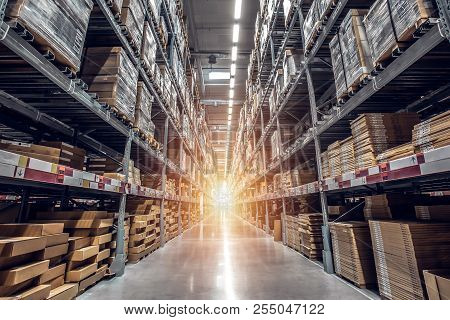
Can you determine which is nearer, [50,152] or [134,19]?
[50,152]

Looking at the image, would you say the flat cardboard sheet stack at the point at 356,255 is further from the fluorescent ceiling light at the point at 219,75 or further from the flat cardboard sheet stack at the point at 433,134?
the fluorescent ceiling light at the point at 219,75

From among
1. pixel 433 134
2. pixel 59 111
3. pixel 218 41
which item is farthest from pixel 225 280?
pixel 218 41

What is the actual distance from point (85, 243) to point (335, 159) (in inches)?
150

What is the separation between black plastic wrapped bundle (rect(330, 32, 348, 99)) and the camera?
337 cm

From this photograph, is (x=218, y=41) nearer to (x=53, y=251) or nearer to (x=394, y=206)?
(x=394, y=206)

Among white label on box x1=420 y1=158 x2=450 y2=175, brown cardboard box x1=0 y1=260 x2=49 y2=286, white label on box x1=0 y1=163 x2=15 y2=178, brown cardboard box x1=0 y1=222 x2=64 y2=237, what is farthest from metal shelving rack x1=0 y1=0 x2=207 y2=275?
white label on box x1=420 y1=158 x2=450 y2=175

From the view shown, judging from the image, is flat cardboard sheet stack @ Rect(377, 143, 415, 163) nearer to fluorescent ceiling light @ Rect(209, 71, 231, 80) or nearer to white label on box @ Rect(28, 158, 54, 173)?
white label on box @ Rect(28, 158, 54, 173)

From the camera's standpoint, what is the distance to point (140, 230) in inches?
191

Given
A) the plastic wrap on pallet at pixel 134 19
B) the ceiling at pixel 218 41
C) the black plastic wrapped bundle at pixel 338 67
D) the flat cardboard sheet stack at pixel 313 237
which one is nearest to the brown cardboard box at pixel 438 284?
the black plastic wrapped bundle at pixel 338 67

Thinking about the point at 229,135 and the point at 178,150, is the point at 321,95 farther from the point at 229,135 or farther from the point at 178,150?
the point at 229,135

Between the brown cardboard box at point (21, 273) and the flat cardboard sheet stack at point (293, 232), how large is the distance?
186 inches

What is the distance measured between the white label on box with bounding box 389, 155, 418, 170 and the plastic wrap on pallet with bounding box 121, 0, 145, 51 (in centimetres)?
411

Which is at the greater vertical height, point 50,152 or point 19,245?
point 50,152

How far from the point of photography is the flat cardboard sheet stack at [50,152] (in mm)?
2416
